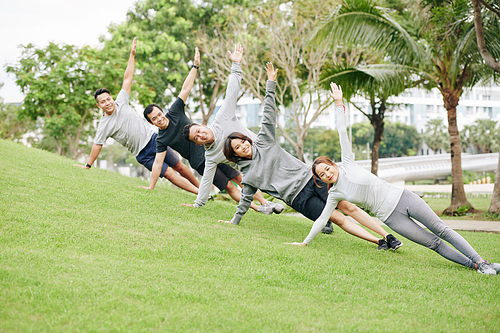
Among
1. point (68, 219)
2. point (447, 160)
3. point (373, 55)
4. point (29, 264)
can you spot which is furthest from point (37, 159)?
point (447, 160)

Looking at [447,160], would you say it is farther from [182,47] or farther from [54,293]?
[54,293]

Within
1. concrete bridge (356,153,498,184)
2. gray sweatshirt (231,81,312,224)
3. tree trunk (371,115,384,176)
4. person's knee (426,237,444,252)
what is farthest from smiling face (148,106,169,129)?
concrete bridge (356,153,498,184)

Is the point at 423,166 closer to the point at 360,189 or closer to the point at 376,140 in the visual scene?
the point at 376,140

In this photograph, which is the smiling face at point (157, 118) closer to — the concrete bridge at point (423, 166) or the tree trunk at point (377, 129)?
the tree trunk at point (377, 129)

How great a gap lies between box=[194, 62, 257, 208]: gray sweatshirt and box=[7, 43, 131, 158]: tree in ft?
58.5

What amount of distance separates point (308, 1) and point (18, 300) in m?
20.7

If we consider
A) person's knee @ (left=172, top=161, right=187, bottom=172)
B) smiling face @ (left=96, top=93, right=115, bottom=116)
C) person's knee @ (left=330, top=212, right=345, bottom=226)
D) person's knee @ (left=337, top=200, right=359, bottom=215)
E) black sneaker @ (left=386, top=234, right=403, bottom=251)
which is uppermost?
smiling face @ (left=96, top=93, right=115, bottom=116)

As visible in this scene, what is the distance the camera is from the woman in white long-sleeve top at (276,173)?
584 centimetres

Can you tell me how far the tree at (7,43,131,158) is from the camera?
875 inches

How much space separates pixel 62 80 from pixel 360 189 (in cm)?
2110

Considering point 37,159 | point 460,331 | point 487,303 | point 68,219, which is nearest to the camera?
point 460,331

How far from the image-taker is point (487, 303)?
13.2ft

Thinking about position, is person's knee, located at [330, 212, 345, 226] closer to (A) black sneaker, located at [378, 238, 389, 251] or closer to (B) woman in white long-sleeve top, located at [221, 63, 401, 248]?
(B) woman in white long-sleeve top, located at [221, 63, 401, 248]

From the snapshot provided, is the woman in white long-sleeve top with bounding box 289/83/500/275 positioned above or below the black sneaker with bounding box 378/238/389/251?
above
